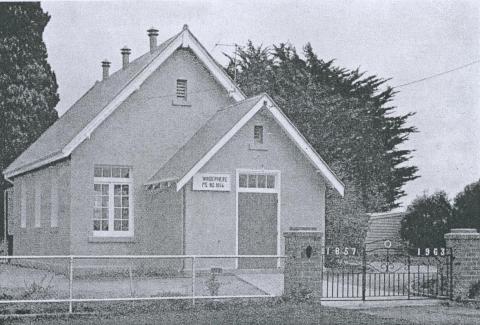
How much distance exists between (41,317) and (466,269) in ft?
31.3

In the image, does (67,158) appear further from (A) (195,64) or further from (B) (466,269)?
(B) (466,269)

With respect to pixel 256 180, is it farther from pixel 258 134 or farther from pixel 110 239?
pixel 110 239

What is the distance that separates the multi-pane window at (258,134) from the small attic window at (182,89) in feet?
10.7

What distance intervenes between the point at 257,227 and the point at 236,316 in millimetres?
8685

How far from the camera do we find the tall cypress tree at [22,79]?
35.4 m

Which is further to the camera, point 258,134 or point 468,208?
point 468,208

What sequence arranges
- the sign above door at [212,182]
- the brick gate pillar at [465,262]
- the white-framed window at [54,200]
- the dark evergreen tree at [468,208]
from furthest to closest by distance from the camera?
the dark evergreen tree at [468,208], the white-framed window at [54,200], the sign above door at [212,182], the brick gate pillar at [465,262]

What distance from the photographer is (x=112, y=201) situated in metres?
25.6

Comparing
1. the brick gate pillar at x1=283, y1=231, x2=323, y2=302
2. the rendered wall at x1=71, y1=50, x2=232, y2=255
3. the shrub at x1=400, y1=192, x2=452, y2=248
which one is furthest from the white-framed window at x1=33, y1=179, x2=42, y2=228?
the shrub at x1=400, y1=192, x2=452, y2=248

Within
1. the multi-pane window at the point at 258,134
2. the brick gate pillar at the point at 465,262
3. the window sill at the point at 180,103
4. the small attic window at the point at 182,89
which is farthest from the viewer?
the small attic window at the point at 182,89

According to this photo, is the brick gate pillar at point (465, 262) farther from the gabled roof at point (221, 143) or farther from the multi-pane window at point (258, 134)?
the multi-pane window at point (258, 134)

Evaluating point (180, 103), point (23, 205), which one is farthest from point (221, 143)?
point (23, 205)

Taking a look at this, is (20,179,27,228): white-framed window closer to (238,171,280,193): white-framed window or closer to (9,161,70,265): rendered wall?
(9,161,70,265): rendered wall

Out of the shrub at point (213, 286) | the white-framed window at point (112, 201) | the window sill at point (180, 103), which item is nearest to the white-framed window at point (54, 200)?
the white-framed window at point (112, 201)
